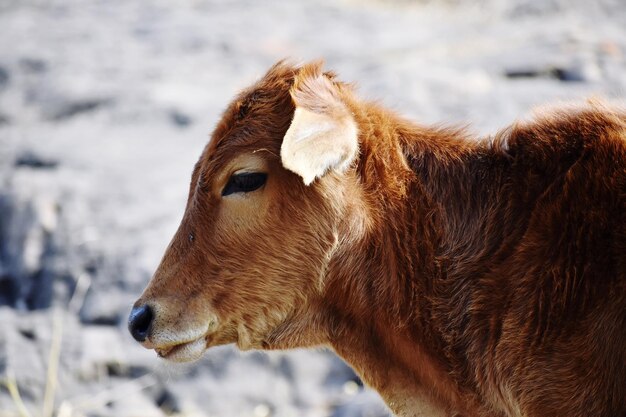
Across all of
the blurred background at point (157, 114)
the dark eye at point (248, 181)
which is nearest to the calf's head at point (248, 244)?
the dark eye at point (248, 181)

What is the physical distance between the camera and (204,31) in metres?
10.2

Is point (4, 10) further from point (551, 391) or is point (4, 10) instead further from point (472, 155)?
point (551, 391)

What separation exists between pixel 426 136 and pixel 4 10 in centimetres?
806

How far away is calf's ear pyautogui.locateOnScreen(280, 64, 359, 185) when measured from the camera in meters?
3.62

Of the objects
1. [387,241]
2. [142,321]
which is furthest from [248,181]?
[142,321]

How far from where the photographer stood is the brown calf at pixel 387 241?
12.3 ft

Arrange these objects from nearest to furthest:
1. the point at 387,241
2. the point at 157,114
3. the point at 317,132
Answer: the point at 317,132, the point at 387,241, the point at 157,114

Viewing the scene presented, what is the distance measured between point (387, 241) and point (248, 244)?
24.8 inches

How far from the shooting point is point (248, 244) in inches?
161

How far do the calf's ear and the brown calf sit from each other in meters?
0.01

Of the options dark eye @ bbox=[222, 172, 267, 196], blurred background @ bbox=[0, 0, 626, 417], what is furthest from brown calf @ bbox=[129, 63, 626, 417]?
blurred background @ bbox=[0, 0, 626, 417]

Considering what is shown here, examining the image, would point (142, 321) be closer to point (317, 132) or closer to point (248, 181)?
point (248, 181)

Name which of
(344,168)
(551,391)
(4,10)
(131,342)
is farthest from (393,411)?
(4,10)

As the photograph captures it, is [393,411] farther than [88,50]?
No
